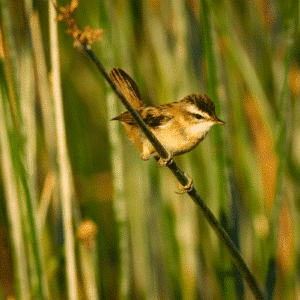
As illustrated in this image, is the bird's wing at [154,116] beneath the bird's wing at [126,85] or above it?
beneath

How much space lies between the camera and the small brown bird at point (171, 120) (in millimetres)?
862

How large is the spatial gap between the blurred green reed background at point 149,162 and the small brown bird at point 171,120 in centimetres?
5

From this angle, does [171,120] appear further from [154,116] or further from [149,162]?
[149,162]

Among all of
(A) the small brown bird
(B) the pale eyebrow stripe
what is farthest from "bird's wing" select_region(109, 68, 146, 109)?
(B) the pale eyebrow stripe

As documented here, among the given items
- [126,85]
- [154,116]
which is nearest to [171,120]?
[154,116]

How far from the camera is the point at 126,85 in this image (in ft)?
2.88

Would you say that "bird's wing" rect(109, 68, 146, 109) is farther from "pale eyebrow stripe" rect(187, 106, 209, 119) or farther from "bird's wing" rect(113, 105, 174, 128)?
"pale eyebrow stripe" rect(187, 106, 209, 119)

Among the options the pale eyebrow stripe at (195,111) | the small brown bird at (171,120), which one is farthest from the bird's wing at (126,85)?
the pale eyebrow stripe at (195,111)

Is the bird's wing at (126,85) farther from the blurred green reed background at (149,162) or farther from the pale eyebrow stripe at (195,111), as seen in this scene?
the pale eyebrow stripe at (195,111)

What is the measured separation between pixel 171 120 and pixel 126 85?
0.16m

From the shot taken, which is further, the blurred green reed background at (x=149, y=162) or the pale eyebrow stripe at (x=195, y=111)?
the pale eyebrow stripe at (x=195, y=111)

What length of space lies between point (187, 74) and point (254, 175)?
361 millimetres

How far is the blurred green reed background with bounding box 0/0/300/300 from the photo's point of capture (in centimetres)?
73

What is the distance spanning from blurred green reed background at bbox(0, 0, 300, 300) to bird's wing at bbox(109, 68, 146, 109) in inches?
1.2
